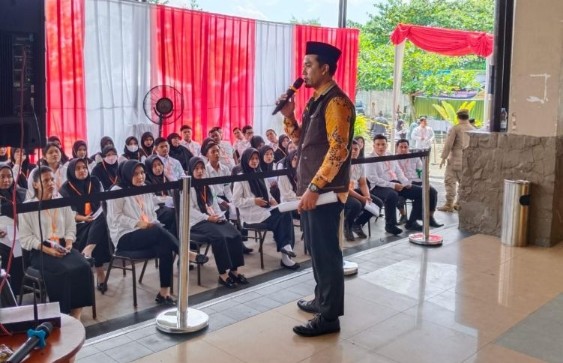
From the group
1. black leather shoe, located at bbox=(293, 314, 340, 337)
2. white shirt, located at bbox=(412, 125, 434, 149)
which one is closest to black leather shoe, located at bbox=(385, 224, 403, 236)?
black leather shoe, located at bbox=(293, 314, 340, 337)

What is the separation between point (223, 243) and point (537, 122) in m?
2.72

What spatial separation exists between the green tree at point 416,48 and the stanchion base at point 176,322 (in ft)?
39.0

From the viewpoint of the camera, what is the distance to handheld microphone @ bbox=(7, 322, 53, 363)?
1457 millimetres

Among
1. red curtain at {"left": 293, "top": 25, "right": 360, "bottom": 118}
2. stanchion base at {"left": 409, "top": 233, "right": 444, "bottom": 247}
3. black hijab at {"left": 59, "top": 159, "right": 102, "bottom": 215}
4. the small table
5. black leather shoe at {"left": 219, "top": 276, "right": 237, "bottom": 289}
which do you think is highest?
red curtain at {"left": 293, "top": 25, "right": 360, "bottom": 118}

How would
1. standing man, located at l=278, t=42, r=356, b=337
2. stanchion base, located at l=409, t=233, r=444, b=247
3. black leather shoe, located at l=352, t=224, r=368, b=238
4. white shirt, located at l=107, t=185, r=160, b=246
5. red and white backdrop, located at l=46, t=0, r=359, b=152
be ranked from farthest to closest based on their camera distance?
red and white backdrop, located at l=46, t=0, r=359, b=152 < black leather shoe, located at l=352, t=224, r=368, b=238 < stanchion base, located at l=409, t=233, r=444, b=247 < white shirt, located at l=107, t=185, r=160, b=246 < standing man, located at l=278, t=42, r=356, b=337

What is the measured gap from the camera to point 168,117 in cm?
664

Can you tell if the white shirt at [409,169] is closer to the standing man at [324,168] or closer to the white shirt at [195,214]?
the white shirt at [195,214]

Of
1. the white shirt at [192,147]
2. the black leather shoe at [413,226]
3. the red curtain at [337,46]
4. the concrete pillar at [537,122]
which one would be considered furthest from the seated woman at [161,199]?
the red curtain at [337,46]

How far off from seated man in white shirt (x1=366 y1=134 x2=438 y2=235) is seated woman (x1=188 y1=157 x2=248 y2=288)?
211cm

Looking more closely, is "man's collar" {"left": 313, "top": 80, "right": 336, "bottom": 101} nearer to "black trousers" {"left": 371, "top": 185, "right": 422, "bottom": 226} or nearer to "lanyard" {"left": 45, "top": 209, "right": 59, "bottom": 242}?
"lanyard" {"left": 45, "top": 209, "right": 59, "bottom": 242}

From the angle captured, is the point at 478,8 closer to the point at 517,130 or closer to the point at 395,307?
the point at 517,130

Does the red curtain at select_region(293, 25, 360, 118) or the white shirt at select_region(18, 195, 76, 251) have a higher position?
the red curtain at select_region(293, 25, 360, 118)

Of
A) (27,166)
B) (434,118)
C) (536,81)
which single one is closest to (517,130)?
(536,81)

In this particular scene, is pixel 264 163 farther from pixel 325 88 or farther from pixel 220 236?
pixel 325 88
